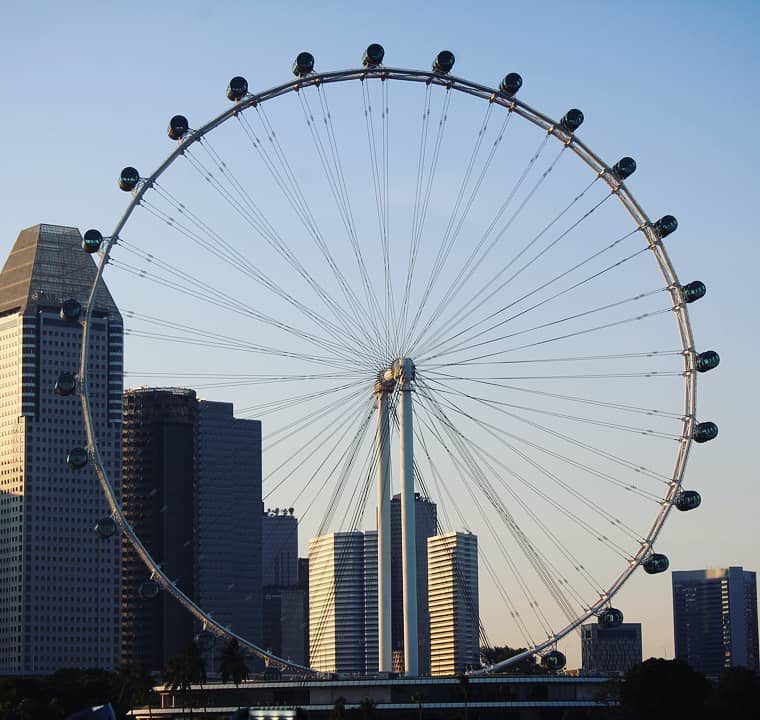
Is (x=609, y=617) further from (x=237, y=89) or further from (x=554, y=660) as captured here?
(x=237, y=89)

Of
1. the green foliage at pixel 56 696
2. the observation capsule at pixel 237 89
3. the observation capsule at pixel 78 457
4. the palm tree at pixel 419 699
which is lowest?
the green foliage at pixel 56 696

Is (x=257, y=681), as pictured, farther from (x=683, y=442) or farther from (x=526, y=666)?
(x=526, y=666)

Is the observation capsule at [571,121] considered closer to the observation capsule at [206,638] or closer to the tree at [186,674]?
the observation capsule at [206,638]

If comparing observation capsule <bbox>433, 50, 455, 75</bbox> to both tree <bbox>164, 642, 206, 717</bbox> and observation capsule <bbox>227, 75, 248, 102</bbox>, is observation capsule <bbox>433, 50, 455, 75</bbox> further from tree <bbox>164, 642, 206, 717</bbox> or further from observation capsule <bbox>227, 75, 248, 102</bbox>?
tree <bbox>164, 642, 206, 717</bbox>

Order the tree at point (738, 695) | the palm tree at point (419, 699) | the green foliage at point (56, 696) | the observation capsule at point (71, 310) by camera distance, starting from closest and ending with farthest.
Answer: the observation capsule at point (71, 310)
the palm tree at point (419, 699)
the tree at point (738, 695)
the green foliage at point (56, 696)

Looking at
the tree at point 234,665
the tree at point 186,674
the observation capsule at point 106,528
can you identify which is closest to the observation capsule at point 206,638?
the observation capsule at point 106,528

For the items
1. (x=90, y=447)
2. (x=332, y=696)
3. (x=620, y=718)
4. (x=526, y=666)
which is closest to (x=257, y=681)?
(x=332, y=696)
